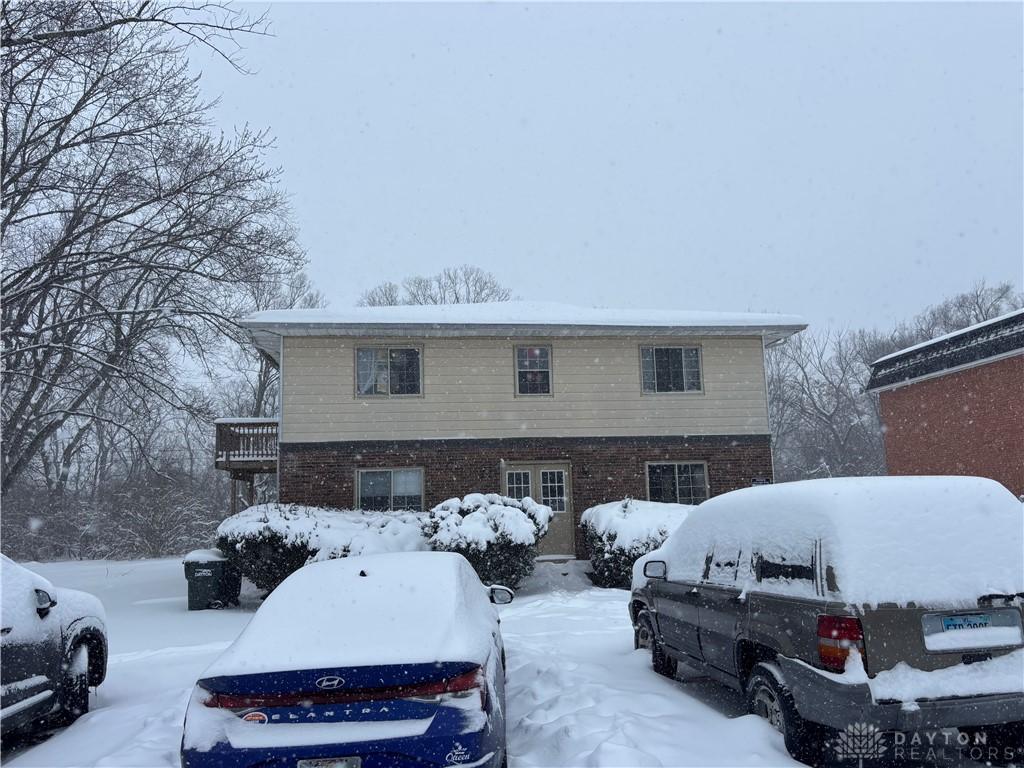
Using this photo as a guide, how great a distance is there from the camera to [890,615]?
404cm

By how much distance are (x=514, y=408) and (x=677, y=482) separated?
4.23 m

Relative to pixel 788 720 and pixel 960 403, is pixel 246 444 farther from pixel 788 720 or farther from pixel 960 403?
pixel 960 403

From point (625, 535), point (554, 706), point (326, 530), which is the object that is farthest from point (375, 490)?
point (554, 706)

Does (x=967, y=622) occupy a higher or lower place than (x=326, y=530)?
lower

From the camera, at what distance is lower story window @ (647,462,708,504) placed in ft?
56.9

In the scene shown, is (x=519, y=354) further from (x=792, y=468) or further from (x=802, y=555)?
(x=792, y=468)

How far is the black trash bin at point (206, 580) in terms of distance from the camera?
12.6 meters

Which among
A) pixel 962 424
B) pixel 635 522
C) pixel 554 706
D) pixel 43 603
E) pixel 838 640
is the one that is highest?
pixel 962 424

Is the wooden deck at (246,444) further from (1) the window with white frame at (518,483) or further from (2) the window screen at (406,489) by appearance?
(1) the window with white frame at (518,483)

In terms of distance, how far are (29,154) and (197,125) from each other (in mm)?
3368

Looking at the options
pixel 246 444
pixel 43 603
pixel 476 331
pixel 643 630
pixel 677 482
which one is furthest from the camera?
pixel 246 444

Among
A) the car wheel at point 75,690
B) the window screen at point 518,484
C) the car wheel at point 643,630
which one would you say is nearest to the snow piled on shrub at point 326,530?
the window screen at point 518,484

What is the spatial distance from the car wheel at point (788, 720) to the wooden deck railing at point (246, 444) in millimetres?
14915

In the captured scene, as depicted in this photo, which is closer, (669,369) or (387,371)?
(387,371)
